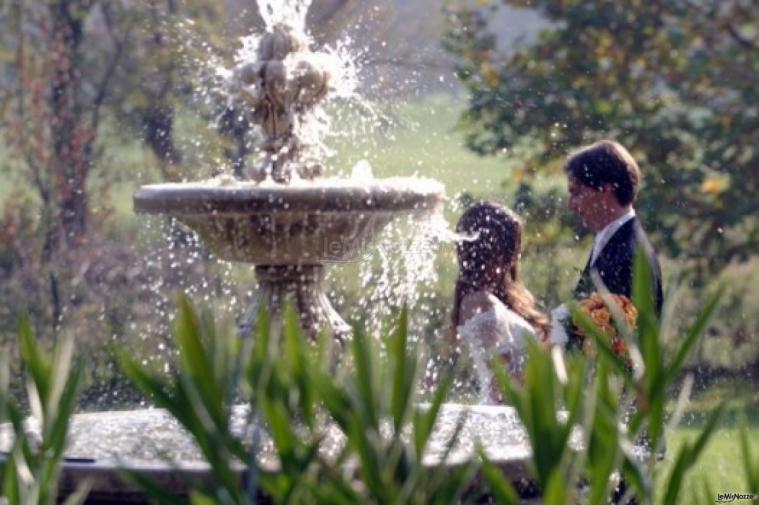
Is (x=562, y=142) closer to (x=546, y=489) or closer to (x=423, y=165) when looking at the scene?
(x=423, y=165)

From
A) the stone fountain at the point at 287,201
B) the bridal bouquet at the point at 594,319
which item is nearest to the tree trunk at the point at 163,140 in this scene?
the stone fountain at the point at 287,201

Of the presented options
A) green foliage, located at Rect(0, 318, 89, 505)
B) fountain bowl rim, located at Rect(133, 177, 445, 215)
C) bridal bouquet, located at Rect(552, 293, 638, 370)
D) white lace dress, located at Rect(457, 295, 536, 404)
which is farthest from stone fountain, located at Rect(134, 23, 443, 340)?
green foliage, located at Rect(0, 318, 89, 505)

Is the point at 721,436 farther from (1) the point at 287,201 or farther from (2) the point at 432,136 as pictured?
(1) the point at 287,201

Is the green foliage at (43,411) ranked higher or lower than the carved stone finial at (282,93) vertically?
higher

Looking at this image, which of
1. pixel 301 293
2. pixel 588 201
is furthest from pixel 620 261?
pixel 301 293

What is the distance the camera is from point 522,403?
1773mm

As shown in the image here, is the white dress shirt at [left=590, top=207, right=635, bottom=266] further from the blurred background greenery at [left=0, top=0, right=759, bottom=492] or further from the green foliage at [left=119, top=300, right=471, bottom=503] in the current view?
the blurred background greenery at [left=0, top=0, right=759, bottom=492]

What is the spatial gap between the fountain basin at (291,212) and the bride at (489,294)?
0.25m

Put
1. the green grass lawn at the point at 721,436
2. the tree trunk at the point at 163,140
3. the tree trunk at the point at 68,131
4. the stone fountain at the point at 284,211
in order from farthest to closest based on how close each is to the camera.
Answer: the tree trunk at the point at 163,140, the tree trunk at the point at 68,131, the green grass lawn at the point at 721,436, the stone fountain at the point at 284,211

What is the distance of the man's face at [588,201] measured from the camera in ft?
17.0

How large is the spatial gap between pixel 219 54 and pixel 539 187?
197 cm

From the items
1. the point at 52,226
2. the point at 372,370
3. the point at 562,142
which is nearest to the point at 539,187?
the point at 562,142

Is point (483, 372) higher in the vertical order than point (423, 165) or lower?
higher

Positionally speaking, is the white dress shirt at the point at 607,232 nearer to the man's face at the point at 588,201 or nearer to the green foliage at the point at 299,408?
the man's face at the point at 588,201
